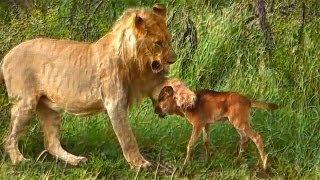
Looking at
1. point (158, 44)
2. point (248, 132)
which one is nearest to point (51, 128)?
point (158, 44)

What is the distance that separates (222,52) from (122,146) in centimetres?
291

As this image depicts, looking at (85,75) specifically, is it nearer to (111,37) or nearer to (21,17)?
(111,37)

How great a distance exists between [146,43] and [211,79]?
2.65 m

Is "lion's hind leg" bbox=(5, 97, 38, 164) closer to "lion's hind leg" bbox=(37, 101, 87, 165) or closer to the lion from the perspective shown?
the lion

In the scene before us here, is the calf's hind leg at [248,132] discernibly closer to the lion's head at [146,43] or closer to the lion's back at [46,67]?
the lion's head at [146,43]

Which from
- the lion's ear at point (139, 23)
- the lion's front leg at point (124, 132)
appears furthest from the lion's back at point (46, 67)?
the lion's ear at point (139, 23)

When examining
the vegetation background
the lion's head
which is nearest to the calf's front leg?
the vegetation background

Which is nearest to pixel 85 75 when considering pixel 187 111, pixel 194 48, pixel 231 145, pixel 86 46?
pixel 86 46

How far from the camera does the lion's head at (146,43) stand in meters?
6.71

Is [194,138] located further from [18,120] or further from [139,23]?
[18,120]

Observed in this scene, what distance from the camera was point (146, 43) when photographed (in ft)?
22.0

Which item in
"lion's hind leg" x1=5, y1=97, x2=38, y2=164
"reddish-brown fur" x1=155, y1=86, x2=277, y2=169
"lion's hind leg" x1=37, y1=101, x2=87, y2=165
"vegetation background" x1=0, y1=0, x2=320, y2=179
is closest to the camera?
"reddish-brown fur" x1=155, y1=86, x2=277, y2=169

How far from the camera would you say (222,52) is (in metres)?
9.58

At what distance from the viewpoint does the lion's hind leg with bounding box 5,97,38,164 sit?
287 inches
